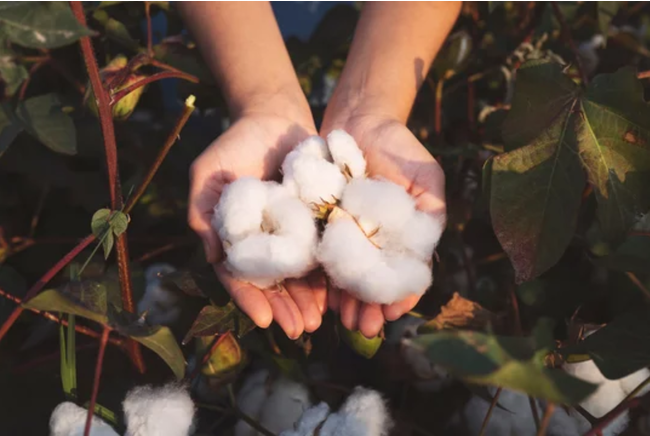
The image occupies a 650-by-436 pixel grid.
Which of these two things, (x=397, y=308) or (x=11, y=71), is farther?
(x=11, y=71)

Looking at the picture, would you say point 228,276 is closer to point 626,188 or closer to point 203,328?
point 203,328

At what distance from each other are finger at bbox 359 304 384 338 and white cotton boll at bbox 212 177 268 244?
0.23m

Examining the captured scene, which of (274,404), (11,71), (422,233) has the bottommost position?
(274,404)

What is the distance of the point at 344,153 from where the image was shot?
1.12m

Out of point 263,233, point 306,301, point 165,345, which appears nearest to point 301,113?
point 263,233

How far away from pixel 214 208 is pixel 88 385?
0.34 m

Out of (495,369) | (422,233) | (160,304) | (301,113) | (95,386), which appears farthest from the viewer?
(301,113)

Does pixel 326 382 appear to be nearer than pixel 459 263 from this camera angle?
Yes

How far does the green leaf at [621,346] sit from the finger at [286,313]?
1.19 ft

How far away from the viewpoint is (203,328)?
3.01ft

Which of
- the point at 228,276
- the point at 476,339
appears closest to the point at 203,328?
the point at 228,276

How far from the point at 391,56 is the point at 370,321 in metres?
0.60

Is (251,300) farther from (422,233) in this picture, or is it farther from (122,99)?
(122,99)

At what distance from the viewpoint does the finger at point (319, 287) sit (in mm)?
1061
